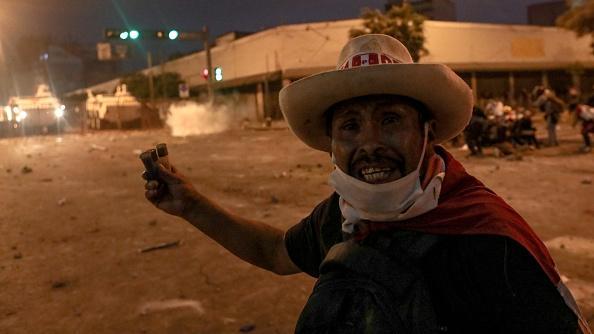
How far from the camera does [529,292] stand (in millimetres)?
1242

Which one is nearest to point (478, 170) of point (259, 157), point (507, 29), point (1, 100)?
point (259, 157)

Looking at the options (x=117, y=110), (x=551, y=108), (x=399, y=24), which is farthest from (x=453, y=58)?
(x=551, y=108)

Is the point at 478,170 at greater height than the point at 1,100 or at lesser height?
lesser

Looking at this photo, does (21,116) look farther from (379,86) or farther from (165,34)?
(379,86)

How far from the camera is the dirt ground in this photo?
4.29 metres

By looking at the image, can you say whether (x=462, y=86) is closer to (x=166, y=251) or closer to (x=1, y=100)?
(x=166, y=251)

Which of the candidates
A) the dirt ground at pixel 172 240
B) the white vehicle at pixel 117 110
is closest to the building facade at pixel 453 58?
the white vehicle at pixel 117 110

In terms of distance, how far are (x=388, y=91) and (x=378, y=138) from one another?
147 millimetres

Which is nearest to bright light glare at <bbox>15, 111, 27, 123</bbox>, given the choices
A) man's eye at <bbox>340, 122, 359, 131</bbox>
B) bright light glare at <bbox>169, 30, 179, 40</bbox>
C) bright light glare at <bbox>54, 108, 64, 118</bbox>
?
bright light glare at <bbox>54, 108, 64, 118</bbox>

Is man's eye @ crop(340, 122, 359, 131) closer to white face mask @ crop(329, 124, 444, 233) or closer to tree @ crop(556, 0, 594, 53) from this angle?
white face mask @ crop(329, 124, 444, 233)

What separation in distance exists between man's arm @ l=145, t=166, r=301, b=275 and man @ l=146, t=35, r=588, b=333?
28cm

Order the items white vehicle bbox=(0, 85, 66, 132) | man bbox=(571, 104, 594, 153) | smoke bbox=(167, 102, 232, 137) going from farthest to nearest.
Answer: white vehicle bbox=(0, 85, 66, 132)
smoke bbox=(167, 102, 232, 137)
man bbox=(571, 104, 594, 153)

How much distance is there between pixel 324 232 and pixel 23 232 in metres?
6.70

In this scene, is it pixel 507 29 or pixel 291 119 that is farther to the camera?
pixel 507 29
